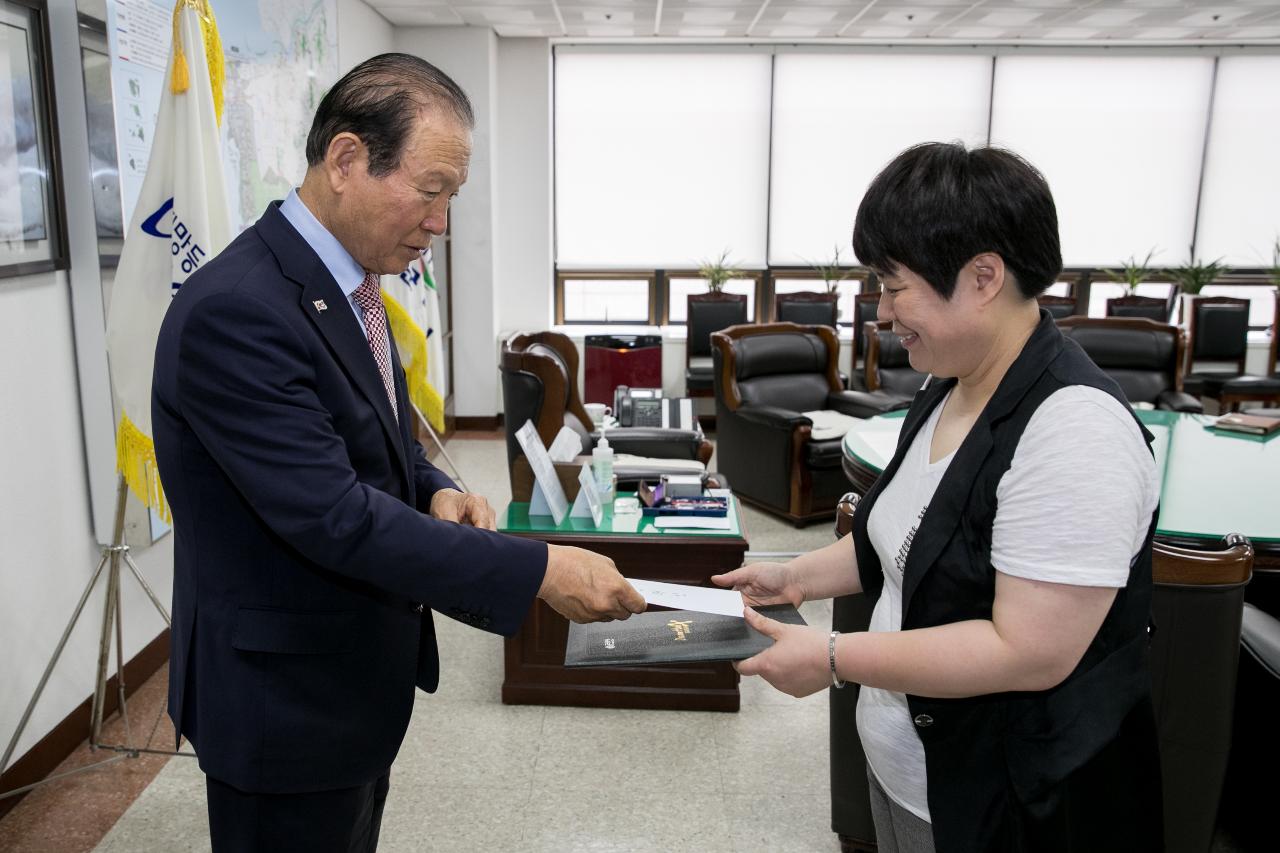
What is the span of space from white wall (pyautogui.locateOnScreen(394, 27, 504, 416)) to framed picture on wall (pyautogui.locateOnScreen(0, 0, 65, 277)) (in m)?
4.17

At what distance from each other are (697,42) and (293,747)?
7.21 meters

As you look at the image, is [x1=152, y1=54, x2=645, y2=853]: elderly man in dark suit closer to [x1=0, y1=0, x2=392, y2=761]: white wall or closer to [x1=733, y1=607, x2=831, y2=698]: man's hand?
[x1=733, y1=607, x2=831, y2=698]: man's hand

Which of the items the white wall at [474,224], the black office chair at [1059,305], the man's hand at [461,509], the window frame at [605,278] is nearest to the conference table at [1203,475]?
the man's hand at [461,509]

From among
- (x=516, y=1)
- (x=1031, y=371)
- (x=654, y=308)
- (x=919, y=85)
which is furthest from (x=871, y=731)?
(x=919, y=85)

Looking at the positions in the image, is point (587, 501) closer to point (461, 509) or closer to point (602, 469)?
point (602, 469)

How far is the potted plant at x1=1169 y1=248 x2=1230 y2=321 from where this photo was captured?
746 centimetres

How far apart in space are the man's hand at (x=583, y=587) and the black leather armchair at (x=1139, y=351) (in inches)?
182

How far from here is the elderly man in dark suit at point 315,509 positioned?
1.12 m

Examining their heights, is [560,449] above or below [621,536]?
above

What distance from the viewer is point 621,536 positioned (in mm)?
2910

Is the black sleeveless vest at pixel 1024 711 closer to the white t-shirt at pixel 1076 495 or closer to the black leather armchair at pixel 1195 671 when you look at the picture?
the white t-shirt at pixel 1076 495

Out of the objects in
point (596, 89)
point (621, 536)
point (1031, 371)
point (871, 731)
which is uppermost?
point (596, 89)

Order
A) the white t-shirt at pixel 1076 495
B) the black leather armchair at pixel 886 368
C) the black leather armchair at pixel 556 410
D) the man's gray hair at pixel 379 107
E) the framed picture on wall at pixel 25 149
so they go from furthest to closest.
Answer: the black leather armchair at pixel 886 368
the black leather armchair at pixel 556 410
the framed picture on wall at pixel 25 149
the man's gray hair at pixel 379 107
the white t-shirt at pixel 1076 495

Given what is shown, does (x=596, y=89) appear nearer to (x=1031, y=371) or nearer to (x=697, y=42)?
(x=697, y=42)
